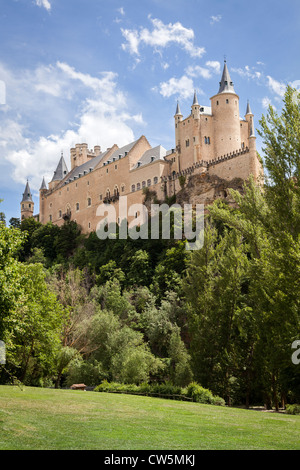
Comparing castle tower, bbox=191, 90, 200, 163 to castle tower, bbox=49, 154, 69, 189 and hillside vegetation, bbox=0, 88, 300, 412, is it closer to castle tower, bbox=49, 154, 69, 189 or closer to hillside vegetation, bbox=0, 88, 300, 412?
hillside vegetation, bbox=0, 88, 300, 412

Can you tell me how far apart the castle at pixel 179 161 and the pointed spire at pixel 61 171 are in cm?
1083

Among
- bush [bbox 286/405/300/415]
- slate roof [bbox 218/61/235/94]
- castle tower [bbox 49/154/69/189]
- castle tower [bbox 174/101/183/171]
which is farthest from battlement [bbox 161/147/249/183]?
bush [bbox 286/405/300/415]

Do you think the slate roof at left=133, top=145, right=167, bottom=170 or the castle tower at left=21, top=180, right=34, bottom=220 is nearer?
the slate roof at left=133, top=145, right=167, bottom=170

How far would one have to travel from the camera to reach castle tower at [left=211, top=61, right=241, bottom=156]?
58.3 meters

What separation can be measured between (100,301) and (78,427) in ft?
125

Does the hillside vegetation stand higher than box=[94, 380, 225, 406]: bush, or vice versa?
the hillside vegetation

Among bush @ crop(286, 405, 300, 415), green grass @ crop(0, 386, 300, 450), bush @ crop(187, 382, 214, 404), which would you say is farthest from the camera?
bush @ crop(187, 382, 214, 404)

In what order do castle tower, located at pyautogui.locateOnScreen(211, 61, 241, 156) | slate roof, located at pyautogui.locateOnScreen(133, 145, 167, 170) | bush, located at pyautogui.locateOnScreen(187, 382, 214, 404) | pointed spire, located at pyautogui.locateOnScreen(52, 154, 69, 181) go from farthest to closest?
pointed spire, located at pyautogui.locateOnScreen(52, 154, 69, 181)
slate roof, located at pyautogui.locateOnScreen(133, 145, 167, 170)
castle tower, located at pyautogui.locateOnScreen(211, 61, 241, 156)
bush, located at pyautogui.locateOnScreen(187, 382, 214, 404)

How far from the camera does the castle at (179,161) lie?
5476cm

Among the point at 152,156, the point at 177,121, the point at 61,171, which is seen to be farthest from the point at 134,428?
the point at 61,171

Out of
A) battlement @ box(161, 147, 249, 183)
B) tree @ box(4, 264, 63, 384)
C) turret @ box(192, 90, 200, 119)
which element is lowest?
tree @ box(4, 264, 63, 384)

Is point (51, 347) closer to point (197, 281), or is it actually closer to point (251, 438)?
point (197, 281)

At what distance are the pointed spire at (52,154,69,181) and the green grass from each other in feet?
250

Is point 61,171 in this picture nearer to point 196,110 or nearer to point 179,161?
point 179,161
